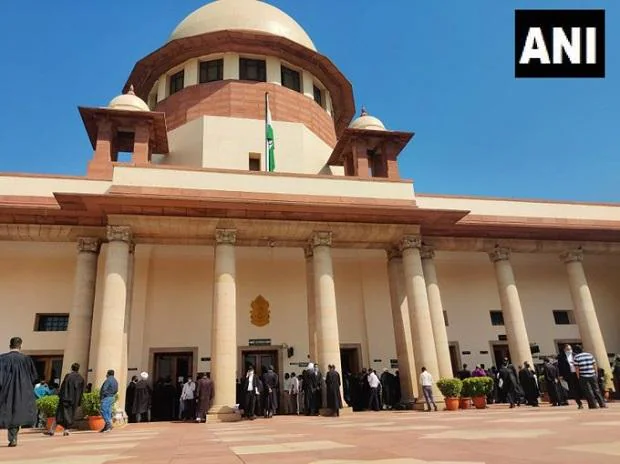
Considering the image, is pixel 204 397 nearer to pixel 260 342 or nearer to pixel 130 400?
pixel 130 400

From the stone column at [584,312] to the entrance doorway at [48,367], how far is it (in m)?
17.8

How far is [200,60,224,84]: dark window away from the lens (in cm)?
2119

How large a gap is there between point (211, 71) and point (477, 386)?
55.2ft

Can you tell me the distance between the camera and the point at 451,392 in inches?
515

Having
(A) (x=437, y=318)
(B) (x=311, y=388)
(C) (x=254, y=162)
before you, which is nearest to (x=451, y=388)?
(A) (x=437, y=318)

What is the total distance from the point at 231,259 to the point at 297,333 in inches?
188

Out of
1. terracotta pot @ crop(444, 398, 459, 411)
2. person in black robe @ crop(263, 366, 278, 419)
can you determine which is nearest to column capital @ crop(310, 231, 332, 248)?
person in black robe @ crop(263, 366, 278, 419)

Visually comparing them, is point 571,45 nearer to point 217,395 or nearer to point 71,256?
point 217,395

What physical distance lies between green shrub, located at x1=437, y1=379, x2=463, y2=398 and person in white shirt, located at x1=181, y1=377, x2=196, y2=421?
23.8 feet

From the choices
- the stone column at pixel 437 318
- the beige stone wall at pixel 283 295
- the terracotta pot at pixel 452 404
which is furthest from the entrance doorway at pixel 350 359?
the terracotta pot at pixel 452 404

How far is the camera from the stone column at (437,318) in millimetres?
14594

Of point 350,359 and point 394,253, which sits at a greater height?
point 394,253

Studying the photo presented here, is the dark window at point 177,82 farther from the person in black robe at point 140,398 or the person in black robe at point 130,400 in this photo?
the person in black robe at point 140,398

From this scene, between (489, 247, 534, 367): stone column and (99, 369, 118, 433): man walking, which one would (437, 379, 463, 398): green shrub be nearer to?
(489, 247, 534, 367): stone column
